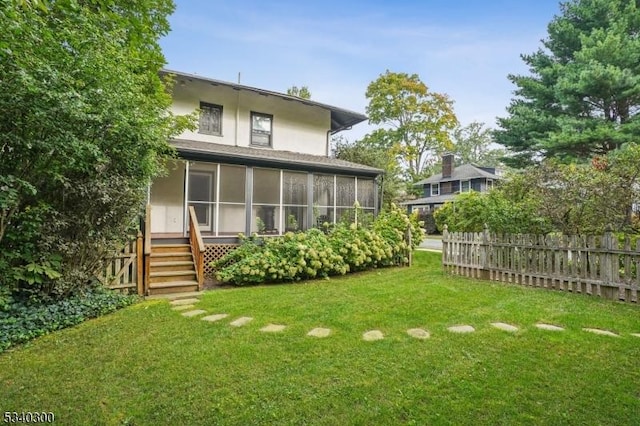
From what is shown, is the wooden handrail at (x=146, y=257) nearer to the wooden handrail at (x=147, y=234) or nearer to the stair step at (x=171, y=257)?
the wooden handrail at (x=147, y=234)

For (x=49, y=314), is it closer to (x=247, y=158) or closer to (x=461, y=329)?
(x=461, y=329)

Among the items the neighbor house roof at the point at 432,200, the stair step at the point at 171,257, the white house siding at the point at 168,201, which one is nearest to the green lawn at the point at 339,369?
the stair step at the point at 171,257

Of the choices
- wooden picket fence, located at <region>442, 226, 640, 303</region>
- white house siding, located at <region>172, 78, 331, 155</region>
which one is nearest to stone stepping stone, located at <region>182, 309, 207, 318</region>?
wooden picket fence, located at <region>442, 226, 640, 303</region>

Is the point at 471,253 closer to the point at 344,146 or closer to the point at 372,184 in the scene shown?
the point at 372,184

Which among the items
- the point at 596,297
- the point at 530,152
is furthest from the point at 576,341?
the point at 530,152

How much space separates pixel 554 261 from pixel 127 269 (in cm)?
852

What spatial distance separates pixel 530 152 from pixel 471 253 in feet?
A: 33.6

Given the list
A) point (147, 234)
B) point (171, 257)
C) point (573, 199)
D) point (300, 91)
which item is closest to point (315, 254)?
point (171, 257)

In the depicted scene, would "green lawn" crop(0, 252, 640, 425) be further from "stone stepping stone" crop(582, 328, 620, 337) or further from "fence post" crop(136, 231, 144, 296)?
"fence post" crop(136, 231, 144, 296)

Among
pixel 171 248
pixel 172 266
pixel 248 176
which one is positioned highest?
pixel 248 176

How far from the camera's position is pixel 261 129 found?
13.2 metres

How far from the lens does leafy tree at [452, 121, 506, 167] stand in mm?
49844

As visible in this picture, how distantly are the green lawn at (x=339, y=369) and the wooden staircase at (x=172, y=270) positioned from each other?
1743 millimetres

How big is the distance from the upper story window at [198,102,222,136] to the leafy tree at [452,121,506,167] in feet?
145
